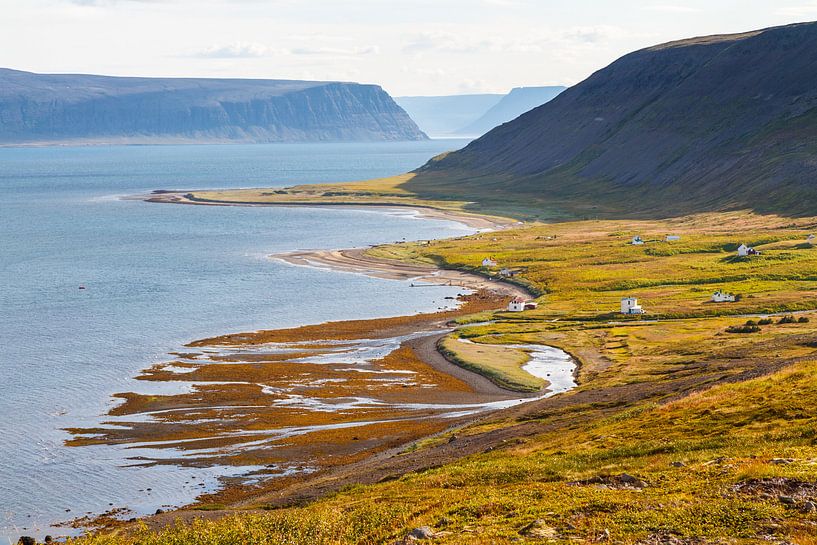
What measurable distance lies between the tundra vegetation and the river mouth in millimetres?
4932

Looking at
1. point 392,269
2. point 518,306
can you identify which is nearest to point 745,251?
point 518,306

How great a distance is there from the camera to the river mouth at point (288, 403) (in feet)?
220

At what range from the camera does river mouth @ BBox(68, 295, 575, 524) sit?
220 feet

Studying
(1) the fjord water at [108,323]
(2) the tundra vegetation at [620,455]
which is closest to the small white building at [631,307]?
(2) the tundra vegetation at [620,455]

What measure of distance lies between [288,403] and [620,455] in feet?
126

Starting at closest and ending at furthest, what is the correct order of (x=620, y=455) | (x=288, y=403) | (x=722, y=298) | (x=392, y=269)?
1. (x=620, y=455)
2. (x=288, y=403)
3. (x=722, y=298)
4. (x=392, y=269)

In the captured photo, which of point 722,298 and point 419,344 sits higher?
point 722,298

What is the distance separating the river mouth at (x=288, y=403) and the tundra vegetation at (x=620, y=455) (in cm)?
493

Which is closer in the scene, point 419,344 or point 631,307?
point 419,344

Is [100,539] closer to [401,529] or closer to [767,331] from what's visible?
[401,529]

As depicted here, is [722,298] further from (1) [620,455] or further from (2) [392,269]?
(1) [620,455]

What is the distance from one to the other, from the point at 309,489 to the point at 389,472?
4514 millimetres

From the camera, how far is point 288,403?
266 ft

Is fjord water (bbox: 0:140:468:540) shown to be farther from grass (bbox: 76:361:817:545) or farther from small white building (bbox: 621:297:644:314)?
small white building (bbox: 621:297:644:314)
